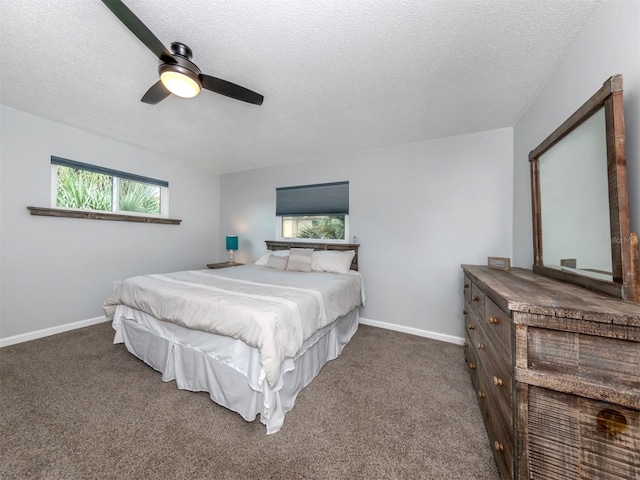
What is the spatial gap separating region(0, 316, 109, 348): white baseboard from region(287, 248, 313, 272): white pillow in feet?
8.60

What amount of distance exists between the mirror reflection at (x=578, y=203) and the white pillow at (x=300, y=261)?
231cm

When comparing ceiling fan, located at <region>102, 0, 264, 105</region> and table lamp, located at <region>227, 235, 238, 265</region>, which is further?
table lamp, located at <region>227, 235, 238, 265</region>

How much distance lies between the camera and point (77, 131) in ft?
9.31

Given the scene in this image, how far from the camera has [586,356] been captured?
2.59ft

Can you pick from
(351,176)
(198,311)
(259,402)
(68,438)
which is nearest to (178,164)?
(351,176)

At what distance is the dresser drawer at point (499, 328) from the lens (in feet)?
3.26

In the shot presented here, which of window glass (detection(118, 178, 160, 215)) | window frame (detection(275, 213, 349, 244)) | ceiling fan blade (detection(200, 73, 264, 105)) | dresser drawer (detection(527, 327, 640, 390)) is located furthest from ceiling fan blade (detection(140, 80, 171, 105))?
Result: dresser drawer (detection(527, 327, 640, 390))

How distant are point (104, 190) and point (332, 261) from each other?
332cm

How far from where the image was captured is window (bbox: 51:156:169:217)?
2821 mm

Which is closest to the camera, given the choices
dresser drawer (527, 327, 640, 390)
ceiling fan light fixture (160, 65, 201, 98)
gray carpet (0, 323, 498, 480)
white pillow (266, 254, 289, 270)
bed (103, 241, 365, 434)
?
dresser drawer (527, 327, 640, 390)

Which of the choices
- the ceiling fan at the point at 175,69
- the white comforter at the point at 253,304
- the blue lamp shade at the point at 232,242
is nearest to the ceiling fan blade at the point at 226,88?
the ceiling fan at the point at 175,69

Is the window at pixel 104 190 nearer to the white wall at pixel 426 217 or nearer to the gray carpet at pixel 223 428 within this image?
the gray carpet at pixel 223 428

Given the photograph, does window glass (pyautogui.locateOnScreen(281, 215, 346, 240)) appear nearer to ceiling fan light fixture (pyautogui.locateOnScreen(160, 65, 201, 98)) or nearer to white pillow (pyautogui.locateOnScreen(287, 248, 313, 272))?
white pillow (pyautogui.locateOnScreen(287, 248, 313, 272))

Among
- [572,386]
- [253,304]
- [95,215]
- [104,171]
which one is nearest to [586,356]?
[572,386]
